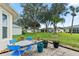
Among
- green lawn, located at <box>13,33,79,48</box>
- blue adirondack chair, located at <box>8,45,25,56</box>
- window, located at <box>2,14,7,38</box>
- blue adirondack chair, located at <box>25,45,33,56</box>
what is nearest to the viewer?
blue adirondack chair, located at <box>8,45,25,56</box>

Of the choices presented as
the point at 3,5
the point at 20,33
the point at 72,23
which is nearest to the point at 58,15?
the point at 72,23

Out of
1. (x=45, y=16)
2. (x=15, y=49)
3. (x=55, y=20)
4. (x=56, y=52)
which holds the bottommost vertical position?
(x=56, y=52)

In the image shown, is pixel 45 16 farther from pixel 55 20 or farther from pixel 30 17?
pixel 30 17

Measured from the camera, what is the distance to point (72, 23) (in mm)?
5129

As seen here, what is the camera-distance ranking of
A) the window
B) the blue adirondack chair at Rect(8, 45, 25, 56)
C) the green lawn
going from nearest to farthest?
1. the blue adirondack chair at Rect(8, 45, 25, 56)
2. the green lawn
3. the window

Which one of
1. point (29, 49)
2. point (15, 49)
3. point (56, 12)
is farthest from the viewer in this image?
point (56, 12)

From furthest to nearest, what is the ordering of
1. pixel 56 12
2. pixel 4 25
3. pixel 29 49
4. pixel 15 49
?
pixel 4 25, pixel 56 12, pixel 29 49, pixel 15 49

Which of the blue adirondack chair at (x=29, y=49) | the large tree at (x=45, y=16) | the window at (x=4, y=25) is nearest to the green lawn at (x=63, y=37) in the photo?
the large tree at (x=45, y=16)

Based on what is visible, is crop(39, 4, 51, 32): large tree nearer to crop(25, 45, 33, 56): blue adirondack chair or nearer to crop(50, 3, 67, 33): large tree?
crop(50, 3, 67, 33): large tree

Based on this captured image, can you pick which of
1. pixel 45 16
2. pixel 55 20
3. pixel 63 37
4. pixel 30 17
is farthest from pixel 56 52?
Answer: pixel 30 17

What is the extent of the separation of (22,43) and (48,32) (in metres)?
0.76

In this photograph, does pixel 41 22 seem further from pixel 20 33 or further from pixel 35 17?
pixel 20 33

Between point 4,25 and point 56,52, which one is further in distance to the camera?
point 4,25

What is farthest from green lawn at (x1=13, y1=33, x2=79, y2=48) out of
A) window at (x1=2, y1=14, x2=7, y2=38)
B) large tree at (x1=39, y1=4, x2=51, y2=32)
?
window at (x1=2, y1=14, x2=7, y2=38)
